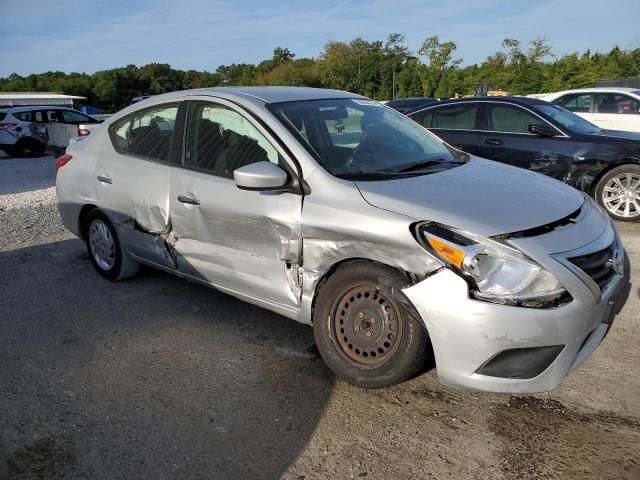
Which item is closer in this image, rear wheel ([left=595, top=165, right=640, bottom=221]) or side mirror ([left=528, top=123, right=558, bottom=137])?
rear wheel ([left=595, top=165, right=640, bottom=221])

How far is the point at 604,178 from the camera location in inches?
270

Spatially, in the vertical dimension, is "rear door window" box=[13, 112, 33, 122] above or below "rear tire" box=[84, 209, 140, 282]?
above

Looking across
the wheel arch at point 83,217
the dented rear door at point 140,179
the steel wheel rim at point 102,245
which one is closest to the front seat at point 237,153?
the dented rear door at point 140,179

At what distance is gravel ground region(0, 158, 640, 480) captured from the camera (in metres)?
2.51

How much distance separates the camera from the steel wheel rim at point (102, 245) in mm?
4758

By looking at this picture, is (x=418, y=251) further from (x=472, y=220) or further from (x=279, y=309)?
(x=279, y=309)

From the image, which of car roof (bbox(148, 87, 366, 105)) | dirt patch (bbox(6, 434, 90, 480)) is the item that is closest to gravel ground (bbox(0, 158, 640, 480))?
dirt patch (bbox(6, 434, 90, 480))

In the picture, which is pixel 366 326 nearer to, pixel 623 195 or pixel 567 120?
pixel 623 195

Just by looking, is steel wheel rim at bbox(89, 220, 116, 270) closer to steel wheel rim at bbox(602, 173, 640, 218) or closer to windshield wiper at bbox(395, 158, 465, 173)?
windshield wiper at bbox(395, 158, 465, 173)

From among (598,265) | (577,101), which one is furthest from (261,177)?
(577,101)

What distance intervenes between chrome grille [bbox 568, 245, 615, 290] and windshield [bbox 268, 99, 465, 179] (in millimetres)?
1081

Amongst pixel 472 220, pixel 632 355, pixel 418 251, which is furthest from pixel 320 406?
pixel 632 355

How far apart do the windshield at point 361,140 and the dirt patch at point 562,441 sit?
1.48 m

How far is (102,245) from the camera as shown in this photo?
488 cm
